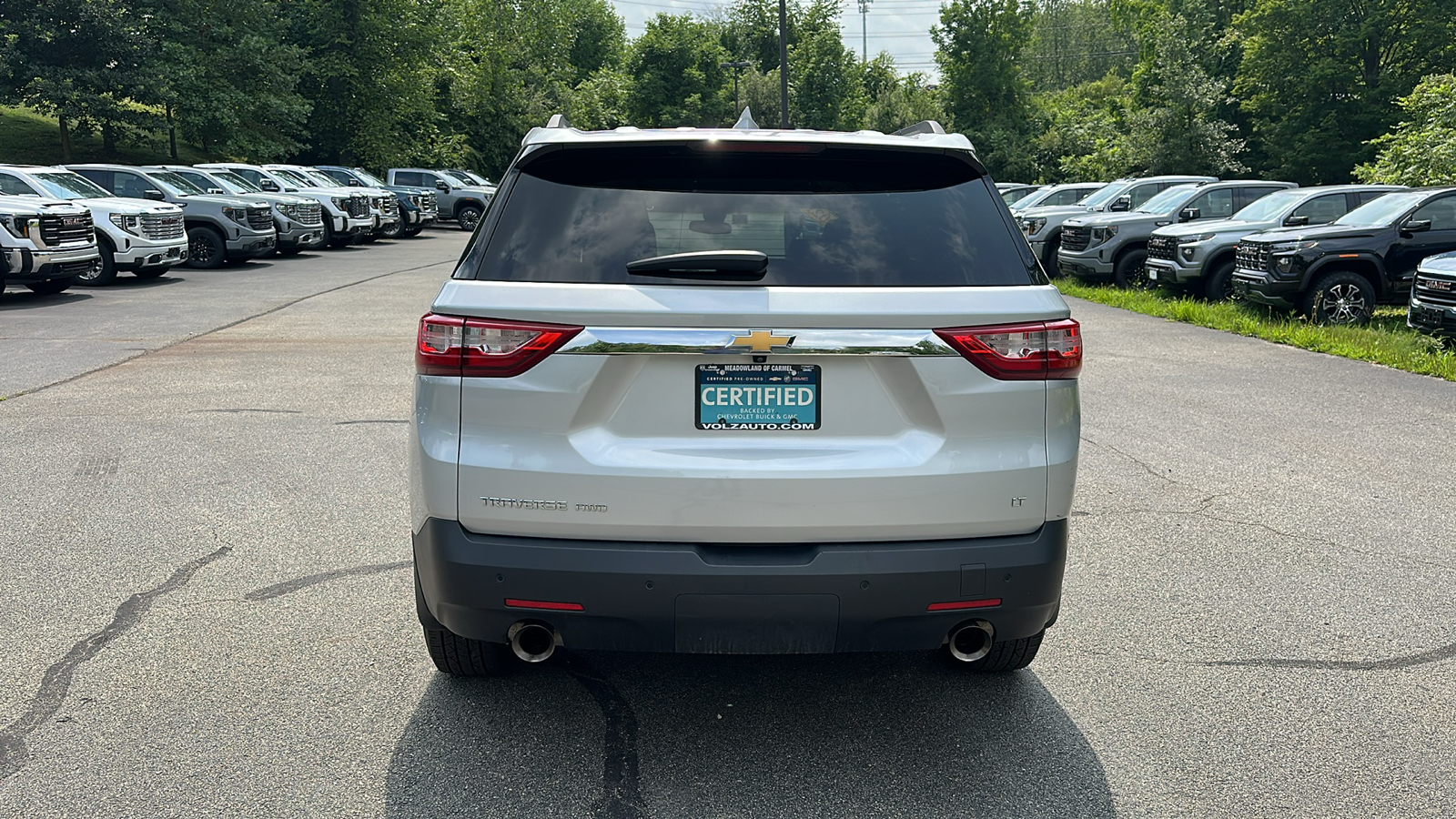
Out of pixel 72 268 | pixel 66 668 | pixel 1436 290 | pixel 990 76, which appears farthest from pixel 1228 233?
pixel 990 76

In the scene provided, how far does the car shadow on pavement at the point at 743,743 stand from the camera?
322 centimetres

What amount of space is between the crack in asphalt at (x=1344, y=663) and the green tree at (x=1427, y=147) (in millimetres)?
21424

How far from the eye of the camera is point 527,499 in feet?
10.2

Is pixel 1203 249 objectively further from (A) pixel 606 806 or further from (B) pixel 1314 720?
(A) pixel 606 806

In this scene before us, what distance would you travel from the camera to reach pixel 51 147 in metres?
39.7

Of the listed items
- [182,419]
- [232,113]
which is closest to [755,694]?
[182,419]

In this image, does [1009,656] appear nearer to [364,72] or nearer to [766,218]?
[766,218]

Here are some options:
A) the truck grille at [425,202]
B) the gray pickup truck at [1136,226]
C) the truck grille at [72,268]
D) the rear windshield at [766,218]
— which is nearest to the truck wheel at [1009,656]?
the rear windshield at [766,218]

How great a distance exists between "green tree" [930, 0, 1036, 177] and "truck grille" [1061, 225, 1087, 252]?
34879 millimetres

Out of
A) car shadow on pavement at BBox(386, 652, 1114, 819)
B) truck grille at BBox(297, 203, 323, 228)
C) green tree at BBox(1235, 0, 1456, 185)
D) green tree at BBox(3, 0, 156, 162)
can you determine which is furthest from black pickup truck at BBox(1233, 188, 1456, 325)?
green tree at BBox(3, 0, 156, 162)

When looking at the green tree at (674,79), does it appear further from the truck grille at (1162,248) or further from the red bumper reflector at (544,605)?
the red bumper reflector at (544,605)

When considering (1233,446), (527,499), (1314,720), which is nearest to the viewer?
(527,499)

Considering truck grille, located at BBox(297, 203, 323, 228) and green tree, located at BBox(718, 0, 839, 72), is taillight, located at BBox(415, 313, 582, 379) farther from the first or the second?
green tree, located at BBox(718, 0, 839, 72)

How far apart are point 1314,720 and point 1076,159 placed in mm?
49137
